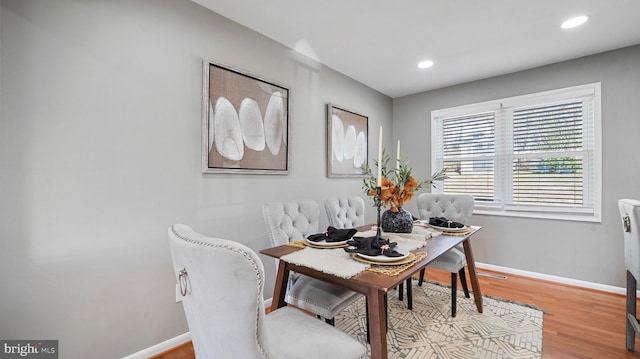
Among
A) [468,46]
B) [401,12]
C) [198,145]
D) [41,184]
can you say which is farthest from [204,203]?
[468,46]

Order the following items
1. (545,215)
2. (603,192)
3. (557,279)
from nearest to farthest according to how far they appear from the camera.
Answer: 1. (603,192)
2. (557,279)
3. (545,215)

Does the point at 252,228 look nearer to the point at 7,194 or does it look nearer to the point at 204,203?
the point at 204,203

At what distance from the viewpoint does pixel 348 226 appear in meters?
2.56

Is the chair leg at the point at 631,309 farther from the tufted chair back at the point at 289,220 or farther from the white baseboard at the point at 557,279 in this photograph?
the tufted chair back at the point at 289,220

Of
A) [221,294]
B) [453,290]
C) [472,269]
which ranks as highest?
[221,294]

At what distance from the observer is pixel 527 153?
3293 mm

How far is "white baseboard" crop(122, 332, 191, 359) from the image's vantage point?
5.77ft

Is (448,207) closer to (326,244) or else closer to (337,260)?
(326,244)

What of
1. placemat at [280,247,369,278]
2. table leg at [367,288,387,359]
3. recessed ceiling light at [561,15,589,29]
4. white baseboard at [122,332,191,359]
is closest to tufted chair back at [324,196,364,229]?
placemat at [280,247,369,278]

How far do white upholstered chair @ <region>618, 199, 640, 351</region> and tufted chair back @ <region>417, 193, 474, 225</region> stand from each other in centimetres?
102

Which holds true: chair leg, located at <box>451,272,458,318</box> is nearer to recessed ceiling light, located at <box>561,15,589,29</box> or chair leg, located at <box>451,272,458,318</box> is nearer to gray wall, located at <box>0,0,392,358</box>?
gray wall, located at <box>0,0,392,358</box>

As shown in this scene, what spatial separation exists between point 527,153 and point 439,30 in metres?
1.94

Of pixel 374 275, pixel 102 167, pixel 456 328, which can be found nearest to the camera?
pixel 374 275

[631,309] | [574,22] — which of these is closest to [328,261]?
[631,309]
